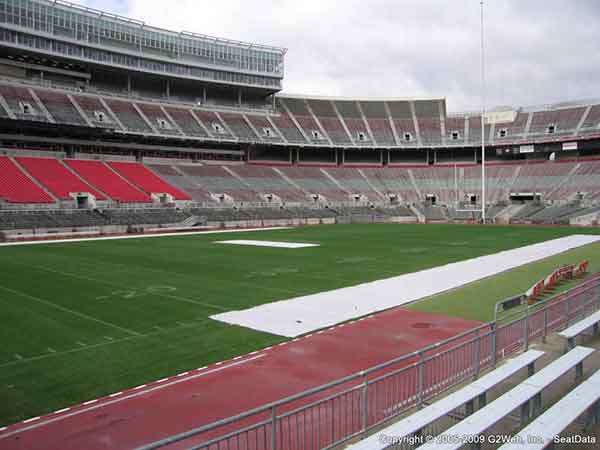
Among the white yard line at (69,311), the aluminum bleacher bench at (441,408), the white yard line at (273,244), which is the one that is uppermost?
the white yard line at (273,244)

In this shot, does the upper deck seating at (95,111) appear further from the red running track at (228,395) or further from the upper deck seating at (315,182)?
the red running track at (228,395)

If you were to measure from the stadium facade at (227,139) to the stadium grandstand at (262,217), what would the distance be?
30 cm

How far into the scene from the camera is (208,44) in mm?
72000

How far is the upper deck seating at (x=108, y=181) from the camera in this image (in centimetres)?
5219

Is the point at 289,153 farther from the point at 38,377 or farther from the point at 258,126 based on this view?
the point at 38,377

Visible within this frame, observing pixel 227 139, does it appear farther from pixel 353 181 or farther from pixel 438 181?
pixel 438 181

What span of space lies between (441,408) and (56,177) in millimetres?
53477

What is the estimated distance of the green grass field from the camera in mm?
9648

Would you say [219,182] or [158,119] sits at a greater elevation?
[158,119]

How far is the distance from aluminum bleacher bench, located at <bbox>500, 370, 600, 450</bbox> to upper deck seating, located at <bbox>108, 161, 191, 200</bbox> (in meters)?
52.6

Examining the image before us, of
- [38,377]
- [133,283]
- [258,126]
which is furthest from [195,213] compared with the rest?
[38,377]

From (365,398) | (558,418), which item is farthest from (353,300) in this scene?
(558,418)

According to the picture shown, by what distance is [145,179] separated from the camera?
58.5 metres

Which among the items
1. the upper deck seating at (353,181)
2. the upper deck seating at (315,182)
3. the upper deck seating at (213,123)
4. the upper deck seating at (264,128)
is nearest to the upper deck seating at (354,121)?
the upper deck seating at (353,181)
